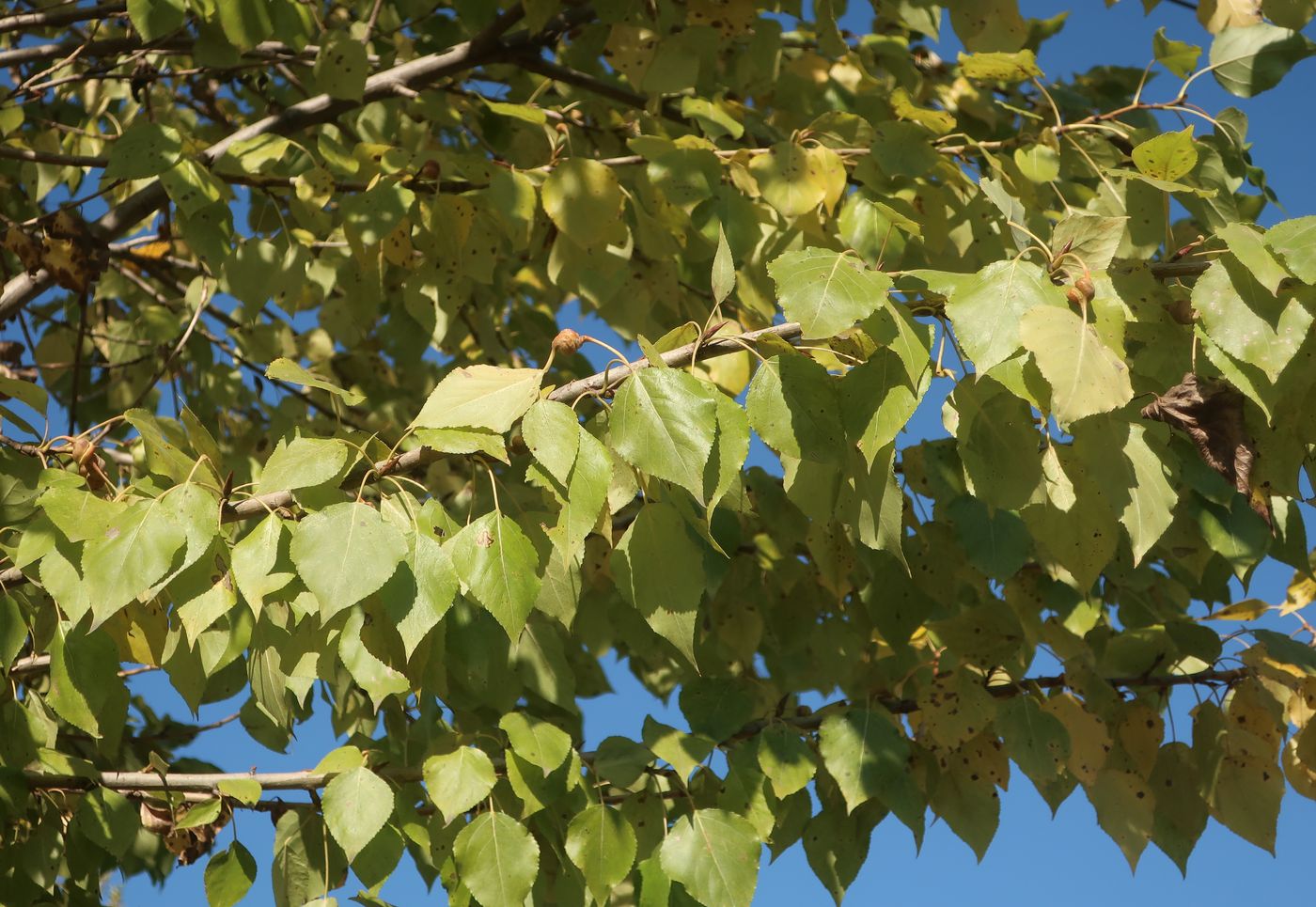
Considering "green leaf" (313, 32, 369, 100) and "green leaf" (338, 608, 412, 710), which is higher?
"green leaf" (313, 32, 369, 100)

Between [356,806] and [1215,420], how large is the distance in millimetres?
1146

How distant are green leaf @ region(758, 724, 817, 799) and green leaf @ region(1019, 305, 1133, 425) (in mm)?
819

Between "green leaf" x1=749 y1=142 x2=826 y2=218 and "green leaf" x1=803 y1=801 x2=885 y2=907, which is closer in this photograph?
"green leaf" x1=803 y1=801 x2=885 y2=907

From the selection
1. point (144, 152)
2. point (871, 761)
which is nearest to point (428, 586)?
point (871, 761)

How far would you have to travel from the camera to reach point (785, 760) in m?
1.84

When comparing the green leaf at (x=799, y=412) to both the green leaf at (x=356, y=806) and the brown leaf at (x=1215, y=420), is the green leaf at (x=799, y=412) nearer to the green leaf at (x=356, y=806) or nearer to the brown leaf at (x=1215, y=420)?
the brown leaf at (x=1215, y=420)

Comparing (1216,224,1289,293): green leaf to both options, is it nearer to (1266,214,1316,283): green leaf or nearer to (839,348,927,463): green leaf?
(1266,214,1316,283): green leaf

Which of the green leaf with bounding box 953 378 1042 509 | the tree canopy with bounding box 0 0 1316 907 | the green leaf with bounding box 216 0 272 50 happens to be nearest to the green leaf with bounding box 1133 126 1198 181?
the tree canopy with bounding box 0 0 1316 907

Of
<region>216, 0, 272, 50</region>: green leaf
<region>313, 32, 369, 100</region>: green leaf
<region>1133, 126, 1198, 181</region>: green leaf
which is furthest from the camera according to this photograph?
<region>313, 32, 369, 100</region>: green leaf

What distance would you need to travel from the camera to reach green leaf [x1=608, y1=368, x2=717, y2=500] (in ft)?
4.11

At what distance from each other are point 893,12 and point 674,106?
24.0 inches

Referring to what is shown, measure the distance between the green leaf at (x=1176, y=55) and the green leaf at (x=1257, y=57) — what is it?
52 mm

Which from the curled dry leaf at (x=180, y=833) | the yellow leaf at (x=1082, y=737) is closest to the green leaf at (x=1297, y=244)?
the yellow leaf at (x=1082, y=737)

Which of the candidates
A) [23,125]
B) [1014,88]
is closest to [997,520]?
A: [1014,88]
